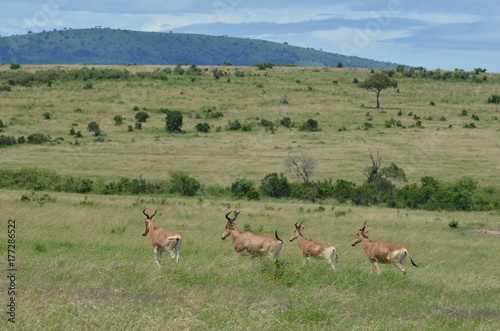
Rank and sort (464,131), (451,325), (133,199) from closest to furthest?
(451,325) < (133,199) < (464,131)

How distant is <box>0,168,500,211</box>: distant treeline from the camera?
120 feet

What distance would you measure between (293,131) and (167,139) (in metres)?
12.1

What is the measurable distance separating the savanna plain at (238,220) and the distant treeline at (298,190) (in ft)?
3.33

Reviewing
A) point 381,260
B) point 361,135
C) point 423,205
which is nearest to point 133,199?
point 423,205

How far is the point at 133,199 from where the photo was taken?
109ft

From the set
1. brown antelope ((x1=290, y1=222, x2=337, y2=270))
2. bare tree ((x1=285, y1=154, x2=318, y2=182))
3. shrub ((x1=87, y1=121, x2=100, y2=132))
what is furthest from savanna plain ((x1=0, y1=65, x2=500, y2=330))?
shrub ((x1=87, y1=121, x2=100, y2=132))

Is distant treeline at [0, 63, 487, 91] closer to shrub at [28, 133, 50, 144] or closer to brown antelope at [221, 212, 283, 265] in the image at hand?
shrub at [28, 133, 50, 144]

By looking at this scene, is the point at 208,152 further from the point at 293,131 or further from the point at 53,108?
the point at 53,108

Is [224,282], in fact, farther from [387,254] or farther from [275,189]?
[275,189]

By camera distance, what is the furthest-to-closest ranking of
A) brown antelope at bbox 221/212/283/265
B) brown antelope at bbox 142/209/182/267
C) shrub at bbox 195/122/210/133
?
shrub at bbox 195/122/210/133 < brown antelope at bbox 142/209/182/267 < brown antelope at bbox 221/212/283/265

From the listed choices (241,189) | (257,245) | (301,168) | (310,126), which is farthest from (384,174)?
(257,245)

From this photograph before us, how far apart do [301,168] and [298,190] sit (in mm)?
7119

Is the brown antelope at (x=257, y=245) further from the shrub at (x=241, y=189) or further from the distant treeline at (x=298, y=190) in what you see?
the shrub at (x=241, y=189)

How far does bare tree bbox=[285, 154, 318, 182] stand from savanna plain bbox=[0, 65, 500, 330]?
773 mm
